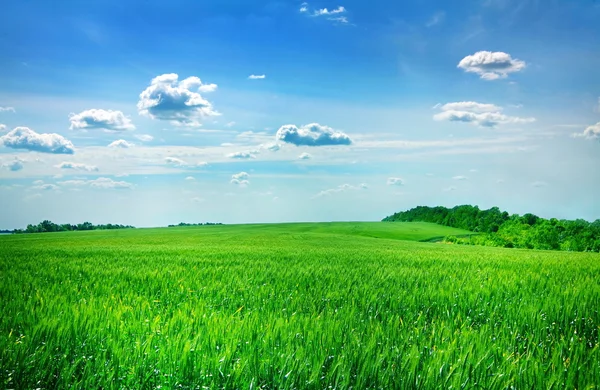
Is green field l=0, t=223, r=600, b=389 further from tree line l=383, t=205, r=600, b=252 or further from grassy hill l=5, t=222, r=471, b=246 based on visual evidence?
tree line l=383, t=205, r=600, b=252

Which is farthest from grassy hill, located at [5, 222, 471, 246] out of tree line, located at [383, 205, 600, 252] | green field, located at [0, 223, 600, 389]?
green field, located at [0, 223, 600, 389]

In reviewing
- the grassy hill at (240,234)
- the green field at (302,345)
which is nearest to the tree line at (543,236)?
the grassy hill at (240,234)

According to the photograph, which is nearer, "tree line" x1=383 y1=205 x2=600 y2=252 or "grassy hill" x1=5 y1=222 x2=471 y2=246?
"grassy hill" x1=5 y1=222 x2=471 y2=246

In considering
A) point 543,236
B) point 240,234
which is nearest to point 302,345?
point 240,234

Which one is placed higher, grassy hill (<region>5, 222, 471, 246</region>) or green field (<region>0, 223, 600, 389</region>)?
green field (<region>0, 223, 600, 389</region>)

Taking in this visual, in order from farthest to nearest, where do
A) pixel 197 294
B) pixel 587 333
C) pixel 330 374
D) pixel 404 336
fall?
pixel 197 294, pixel 587 333, pixel 404 336, pixel 330 374

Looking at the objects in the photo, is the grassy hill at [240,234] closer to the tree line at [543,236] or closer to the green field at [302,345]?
the tree line at [543,236]

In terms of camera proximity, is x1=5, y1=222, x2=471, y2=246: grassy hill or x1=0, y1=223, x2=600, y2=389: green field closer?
x1=0, y1=223, x2=600, y2=389: green field

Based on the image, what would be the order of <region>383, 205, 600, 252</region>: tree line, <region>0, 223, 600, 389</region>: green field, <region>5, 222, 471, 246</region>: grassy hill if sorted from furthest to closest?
<region>383, 205, 600, 252</region>: tree line
<region>5, 222, 471, 246</region>: grassy hill
<region>0, 223, 600, 389</region>: green field

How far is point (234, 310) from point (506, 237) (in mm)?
66616

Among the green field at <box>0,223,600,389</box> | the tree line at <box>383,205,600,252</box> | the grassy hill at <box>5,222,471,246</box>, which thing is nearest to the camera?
the green field at <box>0,223,600,389</box>

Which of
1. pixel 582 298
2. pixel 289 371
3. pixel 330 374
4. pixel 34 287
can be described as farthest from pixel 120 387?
pixel 582 298

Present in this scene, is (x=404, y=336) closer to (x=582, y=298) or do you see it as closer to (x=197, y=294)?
(x=197, y=294)

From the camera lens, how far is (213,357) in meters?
3.31
